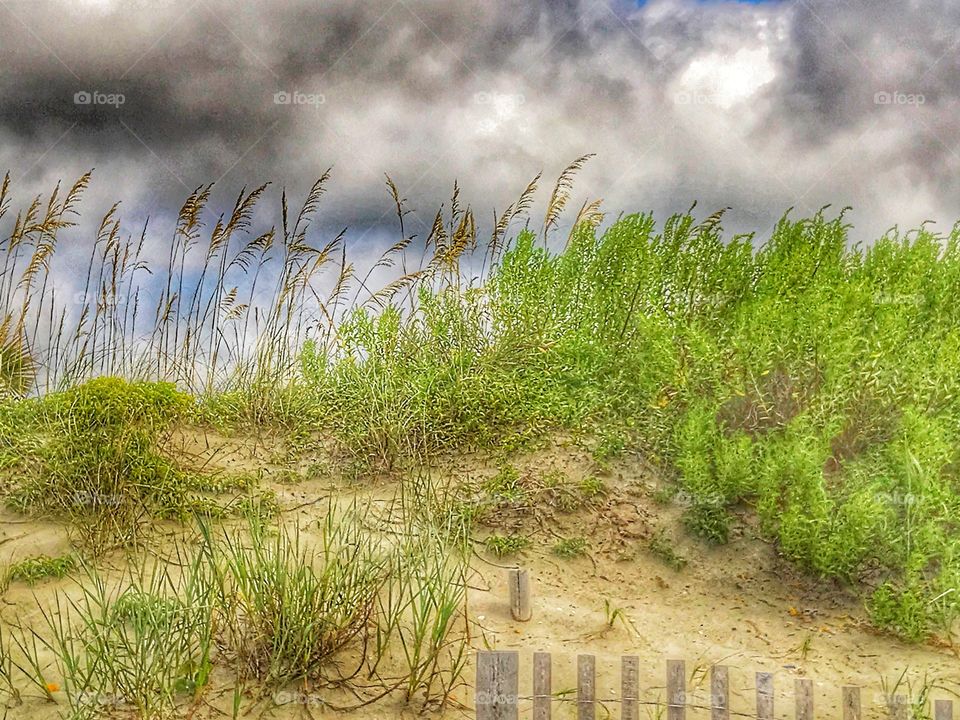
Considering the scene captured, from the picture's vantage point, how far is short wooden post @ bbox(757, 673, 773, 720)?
12.5 ft

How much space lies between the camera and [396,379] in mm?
7059

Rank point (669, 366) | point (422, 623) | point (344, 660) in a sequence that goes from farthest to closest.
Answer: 1. point (669, 366)
2. point (344, 660)
3. point (422, 623)

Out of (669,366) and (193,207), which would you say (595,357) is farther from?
(193,207)

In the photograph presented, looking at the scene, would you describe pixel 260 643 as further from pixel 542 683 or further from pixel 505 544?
pixel 505 544

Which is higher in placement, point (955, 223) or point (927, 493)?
point (955, 223)

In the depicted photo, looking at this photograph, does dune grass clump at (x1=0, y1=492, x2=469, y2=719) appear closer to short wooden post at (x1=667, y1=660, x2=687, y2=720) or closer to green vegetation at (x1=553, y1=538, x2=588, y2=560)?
short wooden post at (x1=667, y1=660, x2=687, y2=720)

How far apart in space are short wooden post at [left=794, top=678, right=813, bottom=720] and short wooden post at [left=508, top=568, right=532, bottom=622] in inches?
60.8

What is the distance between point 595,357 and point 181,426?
333 centimetres

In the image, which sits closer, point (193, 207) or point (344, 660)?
point (344, 660)

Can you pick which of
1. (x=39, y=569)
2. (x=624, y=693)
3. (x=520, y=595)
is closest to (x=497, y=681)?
(x=624, y=693)

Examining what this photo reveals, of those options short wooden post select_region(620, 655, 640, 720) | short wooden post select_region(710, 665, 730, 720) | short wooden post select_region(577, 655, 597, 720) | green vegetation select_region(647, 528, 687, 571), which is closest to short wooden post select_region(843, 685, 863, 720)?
short wooden post select_region(710, 665, 730, 720)

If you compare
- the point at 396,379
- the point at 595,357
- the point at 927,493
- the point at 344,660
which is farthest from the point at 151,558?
the point at 927,493

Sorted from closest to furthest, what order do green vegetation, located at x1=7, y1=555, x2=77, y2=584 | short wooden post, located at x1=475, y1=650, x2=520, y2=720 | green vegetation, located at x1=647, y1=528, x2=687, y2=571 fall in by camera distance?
short wooden post, located at x1=475, y1=650, x2=520, y2=720
green vegetation, located at x1=7, y1=555, x2=77, y2=584
green vegetation, located at x1=647, y1=528, x2=687, y2=571

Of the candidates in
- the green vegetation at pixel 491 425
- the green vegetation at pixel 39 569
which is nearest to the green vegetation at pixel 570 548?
the green vegetation at pixel 491 425
